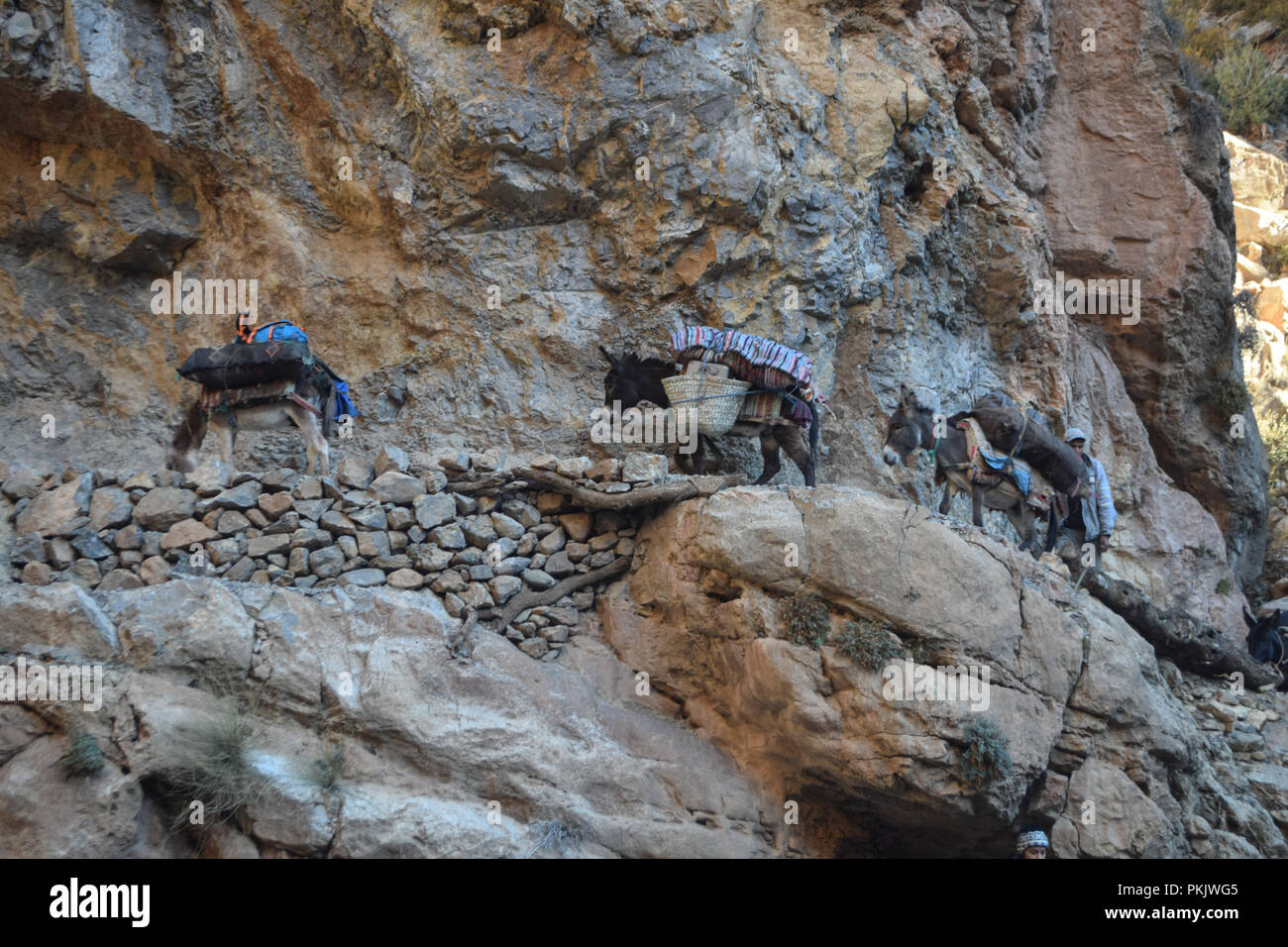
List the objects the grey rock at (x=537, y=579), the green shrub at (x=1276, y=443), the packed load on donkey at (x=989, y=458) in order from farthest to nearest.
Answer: the green shrub at (x=1276, y=443) → the packed load on donkey at (x=989, y=458) → the grey rock at (x=537, y=579)

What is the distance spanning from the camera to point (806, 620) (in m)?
8.25

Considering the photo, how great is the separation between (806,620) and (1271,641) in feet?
26.6

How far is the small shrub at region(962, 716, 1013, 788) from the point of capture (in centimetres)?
769

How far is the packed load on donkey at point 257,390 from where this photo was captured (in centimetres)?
942

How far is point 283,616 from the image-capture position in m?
8.09

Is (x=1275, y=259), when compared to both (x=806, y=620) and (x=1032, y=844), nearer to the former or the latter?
(x=1032, y=844)

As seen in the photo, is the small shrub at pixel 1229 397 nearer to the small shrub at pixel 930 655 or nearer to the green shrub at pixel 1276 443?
the green shrub at pixel 1276 443

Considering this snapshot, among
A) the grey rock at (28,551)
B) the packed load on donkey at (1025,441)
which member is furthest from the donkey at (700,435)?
the grey rock at (28,551)

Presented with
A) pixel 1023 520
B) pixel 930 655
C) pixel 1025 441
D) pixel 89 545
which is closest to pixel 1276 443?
pixel 1023 520

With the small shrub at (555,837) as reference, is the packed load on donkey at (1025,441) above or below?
above

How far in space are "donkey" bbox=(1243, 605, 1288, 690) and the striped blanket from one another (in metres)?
7.25

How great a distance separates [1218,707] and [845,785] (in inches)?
221

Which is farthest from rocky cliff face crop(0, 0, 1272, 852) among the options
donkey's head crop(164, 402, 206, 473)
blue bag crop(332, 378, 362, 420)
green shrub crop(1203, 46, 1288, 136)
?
green shrub crop(1203, 46, 1288, 136)

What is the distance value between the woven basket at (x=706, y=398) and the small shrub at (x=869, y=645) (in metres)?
2.63
